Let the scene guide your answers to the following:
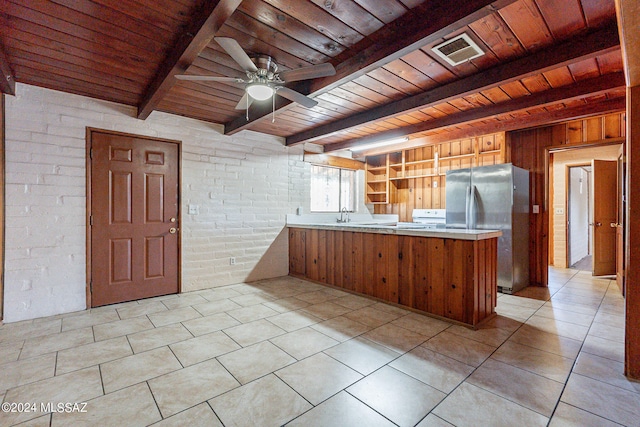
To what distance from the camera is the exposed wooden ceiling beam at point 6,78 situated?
2399 millimetres

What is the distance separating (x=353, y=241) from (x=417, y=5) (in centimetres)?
274

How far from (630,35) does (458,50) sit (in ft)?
3.27

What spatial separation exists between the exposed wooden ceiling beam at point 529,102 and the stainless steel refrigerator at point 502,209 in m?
1.00

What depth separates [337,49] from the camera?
2.32m

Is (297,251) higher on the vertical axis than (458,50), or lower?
lower

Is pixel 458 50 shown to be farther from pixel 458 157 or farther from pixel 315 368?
pixel 458 157

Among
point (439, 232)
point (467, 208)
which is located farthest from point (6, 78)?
point (467, 208)

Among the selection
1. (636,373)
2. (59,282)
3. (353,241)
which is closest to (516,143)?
(353,241)

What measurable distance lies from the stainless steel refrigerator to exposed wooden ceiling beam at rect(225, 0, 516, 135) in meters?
2.91

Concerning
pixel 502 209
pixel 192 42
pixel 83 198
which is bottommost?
pixel 502 209

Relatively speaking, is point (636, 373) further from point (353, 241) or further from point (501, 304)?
point (353, 241)

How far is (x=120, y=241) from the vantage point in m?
3.55

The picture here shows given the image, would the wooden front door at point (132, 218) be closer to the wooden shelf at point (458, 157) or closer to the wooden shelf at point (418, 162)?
the wooden shelf at point (418, 162)

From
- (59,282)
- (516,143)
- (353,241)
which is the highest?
(516,143)
